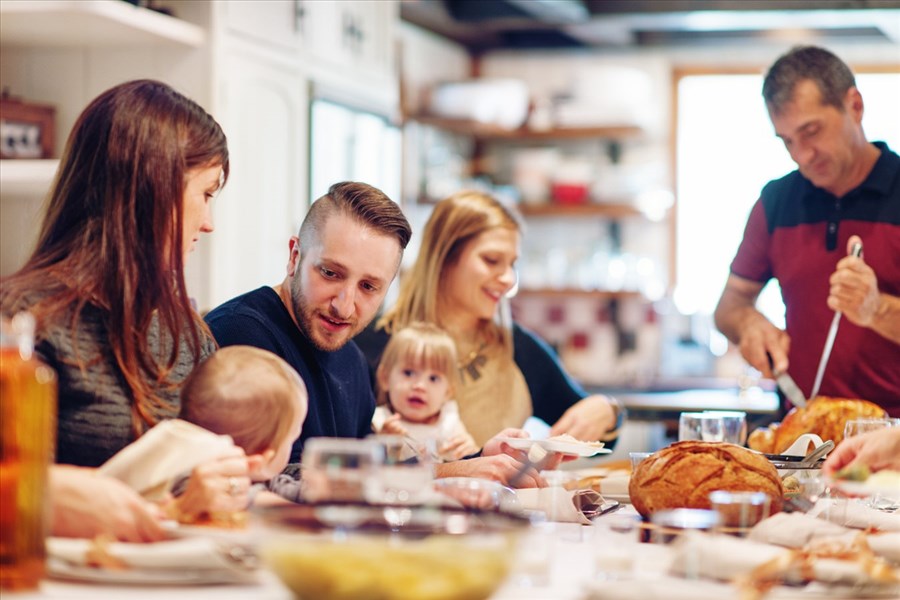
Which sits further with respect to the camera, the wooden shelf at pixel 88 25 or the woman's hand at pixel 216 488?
the wooden shelf at pixel 88 25

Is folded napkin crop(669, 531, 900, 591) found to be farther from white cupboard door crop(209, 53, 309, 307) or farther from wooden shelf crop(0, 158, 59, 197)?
white cupboard door crop(209, 53, 309, 307)

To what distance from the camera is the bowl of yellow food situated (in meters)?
1.10

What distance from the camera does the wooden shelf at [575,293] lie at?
6.59m

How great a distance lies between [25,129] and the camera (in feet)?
11.1

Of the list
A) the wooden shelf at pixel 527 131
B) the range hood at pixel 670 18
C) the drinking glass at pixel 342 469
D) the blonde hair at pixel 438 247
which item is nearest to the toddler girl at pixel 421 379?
the blonde hair at pixel 438 247

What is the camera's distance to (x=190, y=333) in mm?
1841

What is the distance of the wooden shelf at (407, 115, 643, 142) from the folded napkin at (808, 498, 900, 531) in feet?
15.0

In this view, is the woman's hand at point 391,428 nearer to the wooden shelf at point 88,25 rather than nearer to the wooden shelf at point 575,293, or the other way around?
A: the wooden shelf at point 88,25

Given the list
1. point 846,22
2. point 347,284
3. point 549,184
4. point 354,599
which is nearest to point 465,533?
point 354,599

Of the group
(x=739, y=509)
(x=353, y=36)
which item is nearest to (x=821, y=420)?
(x=739, y=509)

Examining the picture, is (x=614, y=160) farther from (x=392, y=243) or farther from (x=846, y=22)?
(x=392, y=243)

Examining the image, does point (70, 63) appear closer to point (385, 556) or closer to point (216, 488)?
point (216, 488)

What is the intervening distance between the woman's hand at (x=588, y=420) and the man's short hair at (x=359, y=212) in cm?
79

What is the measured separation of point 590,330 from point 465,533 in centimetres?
577
